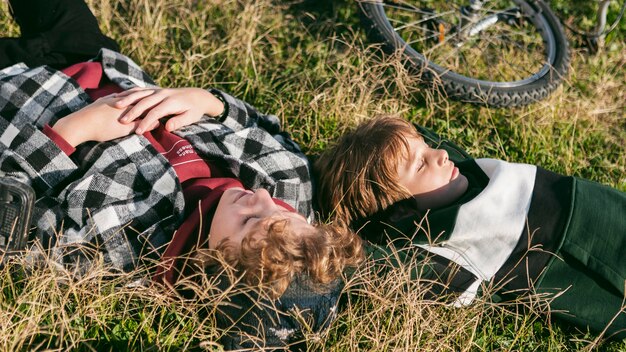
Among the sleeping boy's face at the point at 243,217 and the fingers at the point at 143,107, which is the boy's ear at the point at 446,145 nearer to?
the sleeping boy's face at the point at 243,217

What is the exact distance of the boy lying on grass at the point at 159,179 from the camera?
258 centimetres

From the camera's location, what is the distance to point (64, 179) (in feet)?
9.59

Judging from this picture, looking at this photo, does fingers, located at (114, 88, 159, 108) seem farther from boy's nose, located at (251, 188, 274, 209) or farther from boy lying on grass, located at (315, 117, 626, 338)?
boy lying on grass, located at (315, 117, 626, 338)

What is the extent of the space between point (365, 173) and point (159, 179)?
36.1 inches

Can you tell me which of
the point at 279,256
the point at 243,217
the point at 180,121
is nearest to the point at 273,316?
the point at 279,256

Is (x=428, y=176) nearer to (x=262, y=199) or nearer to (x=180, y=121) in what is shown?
(x=262, y=199)

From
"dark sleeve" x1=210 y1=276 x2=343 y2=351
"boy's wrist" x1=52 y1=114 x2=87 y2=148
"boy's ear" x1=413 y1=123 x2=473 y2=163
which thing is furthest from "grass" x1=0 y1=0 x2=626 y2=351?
"boy's wrist" x1=52 y1=114 x2=87 y2=148

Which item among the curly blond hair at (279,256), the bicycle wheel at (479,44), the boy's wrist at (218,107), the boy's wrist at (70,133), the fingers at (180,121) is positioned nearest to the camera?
the curly blond hair at (279,256)

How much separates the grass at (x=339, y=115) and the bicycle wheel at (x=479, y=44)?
13 cm

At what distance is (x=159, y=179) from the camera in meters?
2.95

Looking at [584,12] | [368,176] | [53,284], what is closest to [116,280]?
[53,284]

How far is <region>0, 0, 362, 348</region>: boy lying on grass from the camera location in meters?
2.58

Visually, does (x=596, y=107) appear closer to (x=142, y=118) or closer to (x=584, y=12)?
(x=584, y=12)

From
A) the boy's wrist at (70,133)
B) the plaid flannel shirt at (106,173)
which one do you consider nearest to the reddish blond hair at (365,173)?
the plaid flannel shirt at (106,173)
